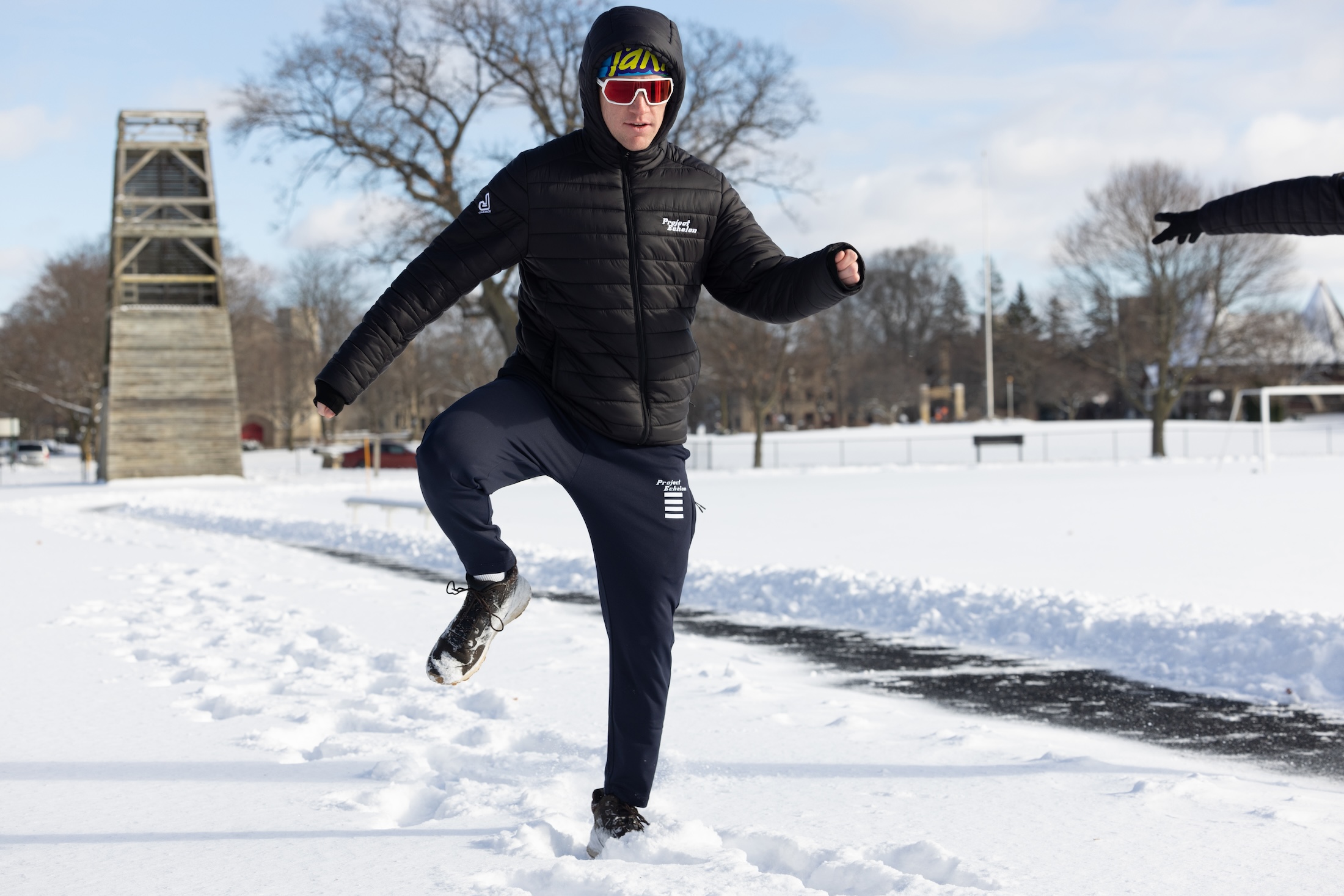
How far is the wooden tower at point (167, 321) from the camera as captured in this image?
3809cm

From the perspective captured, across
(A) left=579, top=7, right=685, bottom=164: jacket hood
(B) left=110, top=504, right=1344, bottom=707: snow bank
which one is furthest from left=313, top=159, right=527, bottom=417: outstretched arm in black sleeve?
A: (B) left=110, top=504, right=1344, bottom=707: snow bank

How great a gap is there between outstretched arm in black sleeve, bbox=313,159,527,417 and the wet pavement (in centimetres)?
355

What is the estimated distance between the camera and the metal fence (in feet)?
147

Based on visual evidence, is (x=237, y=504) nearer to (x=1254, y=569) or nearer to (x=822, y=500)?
(x=822, y=500)

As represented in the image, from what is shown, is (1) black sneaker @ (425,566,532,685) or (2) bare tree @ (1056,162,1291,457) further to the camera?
(2) bare tree @ (1056,162,1291,457)

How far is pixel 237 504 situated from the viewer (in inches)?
987

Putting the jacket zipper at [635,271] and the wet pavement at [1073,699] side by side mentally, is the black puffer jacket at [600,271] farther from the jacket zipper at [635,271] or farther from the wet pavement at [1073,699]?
the wet pavement at [1073,699]

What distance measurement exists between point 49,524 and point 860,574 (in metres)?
15.0

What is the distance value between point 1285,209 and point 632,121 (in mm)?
2252

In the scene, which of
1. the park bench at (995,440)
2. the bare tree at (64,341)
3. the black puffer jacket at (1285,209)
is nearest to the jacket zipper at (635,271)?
the black puffer jacket at (1285,209)

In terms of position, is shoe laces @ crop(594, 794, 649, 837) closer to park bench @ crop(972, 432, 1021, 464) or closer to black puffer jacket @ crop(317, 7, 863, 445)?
black puffer jacket @ crop(317, 7, 863, 445)

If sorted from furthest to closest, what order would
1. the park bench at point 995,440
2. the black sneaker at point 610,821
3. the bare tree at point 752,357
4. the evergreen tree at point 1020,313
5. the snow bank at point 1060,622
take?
the evergreen tree at point 1020,313, the park bench at point 995,440, the bare tree at point 752,357, the snow bank at point 1060,622, the black sneaker at point 610,821

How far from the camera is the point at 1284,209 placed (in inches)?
157

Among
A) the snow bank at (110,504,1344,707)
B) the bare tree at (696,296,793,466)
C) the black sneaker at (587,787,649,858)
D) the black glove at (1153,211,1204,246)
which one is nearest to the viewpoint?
the black sneaker at (587,787,649,858)
